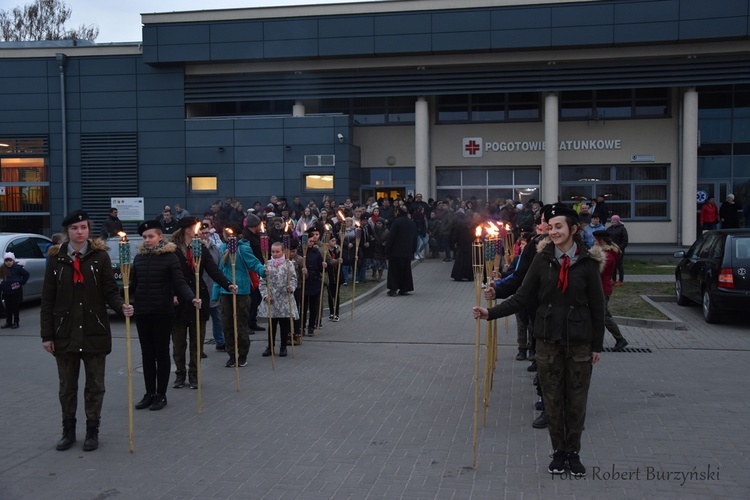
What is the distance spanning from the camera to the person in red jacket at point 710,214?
2669cm

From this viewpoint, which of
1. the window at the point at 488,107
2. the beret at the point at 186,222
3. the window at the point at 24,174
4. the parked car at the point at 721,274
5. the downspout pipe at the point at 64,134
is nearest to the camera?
the beret at the point at 186,222

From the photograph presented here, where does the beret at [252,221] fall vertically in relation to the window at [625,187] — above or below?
below

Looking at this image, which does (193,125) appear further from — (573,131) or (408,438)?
(408,438)

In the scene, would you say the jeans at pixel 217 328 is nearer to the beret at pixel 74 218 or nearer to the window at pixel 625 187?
the beret at pixel 74 218

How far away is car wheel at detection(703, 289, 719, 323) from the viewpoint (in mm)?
13508

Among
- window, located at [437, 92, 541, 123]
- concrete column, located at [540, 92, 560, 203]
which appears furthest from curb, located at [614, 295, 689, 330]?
window, located at [437, 92, 541, 123]

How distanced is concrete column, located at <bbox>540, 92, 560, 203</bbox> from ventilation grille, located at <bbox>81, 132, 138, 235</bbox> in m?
15.7

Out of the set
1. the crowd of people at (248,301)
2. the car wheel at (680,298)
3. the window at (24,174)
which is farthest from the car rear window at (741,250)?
the window at (24,174)

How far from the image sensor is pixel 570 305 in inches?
233

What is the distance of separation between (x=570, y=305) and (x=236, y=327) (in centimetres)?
519

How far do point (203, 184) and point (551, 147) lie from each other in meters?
13.3

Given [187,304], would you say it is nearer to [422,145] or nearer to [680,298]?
[680,298]

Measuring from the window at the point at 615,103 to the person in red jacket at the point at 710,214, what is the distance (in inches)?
167

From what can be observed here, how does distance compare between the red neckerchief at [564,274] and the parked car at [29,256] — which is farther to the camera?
the parked car at [29,256]
